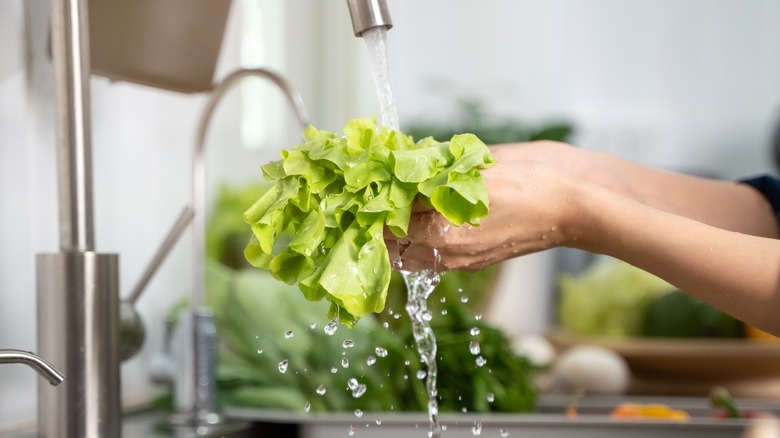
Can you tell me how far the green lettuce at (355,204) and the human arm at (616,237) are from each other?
0.14 feet

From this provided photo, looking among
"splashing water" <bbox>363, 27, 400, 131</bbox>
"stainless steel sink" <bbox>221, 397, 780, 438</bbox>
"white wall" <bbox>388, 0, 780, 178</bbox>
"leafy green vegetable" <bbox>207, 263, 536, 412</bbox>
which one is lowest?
"stainless steel sink" <bbox>221, 397, 780, 438</bbox>

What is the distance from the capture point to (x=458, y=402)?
1550 mm

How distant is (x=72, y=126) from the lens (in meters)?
1.04

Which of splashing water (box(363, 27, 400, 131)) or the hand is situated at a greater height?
splashing water (box(363, 27, 400, 131))

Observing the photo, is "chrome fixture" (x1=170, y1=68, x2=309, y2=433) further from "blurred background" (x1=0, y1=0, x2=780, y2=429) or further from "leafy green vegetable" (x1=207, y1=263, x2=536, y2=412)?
"blurred background" (x1=0, y1=0, x2=780, y2=429)

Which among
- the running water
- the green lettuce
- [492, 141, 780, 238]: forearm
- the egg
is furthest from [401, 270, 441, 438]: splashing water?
the egg

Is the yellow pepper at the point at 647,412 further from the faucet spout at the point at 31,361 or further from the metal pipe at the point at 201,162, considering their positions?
the faucet spout at the point at 31,361

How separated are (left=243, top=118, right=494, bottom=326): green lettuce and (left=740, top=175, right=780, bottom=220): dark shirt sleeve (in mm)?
671

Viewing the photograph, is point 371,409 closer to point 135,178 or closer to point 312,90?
point 135,178

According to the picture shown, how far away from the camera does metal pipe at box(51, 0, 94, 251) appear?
1030 millimetres

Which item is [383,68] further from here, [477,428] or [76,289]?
[477,428]

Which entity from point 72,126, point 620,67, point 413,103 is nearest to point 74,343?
point 72,126

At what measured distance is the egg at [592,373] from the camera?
1.92 meters

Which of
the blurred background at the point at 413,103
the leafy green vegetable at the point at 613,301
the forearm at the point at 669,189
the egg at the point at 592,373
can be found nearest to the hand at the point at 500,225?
the forearm at the point at 669,189
